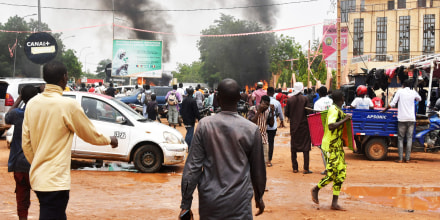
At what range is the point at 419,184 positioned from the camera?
9344 millimetres

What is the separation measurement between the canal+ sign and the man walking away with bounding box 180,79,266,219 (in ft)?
60.6

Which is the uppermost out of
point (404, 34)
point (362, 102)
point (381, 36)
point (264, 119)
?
point (404, 34)

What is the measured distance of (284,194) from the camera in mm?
8305

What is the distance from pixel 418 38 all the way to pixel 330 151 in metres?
63.7

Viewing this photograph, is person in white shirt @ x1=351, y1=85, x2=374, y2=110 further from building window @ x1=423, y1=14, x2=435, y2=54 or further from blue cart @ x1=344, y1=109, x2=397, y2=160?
building window @ x1=423, y1=14, x2=435, y2=54

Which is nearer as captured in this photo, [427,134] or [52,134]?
[52,134]

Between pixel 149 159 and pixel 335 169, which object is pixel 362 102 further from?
pixel 335 169

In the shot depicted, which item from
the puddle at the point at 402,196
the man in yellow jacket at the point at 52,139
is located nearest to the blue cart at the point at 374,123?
the puddle at the point at 402,196

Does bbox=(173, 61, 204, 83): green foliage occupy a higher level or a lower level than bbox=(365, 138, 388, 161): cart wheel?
higher

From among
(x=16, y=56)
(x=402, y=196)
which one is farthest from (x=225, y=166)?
(x=16, y=56)

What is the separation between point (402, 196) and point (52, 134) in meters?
6.22

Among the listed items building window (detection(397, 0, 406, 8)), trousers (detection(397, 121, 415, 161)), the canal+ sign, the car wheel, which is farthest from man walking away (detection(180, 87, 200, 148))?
building window (detection(397, 0, 406, 8))

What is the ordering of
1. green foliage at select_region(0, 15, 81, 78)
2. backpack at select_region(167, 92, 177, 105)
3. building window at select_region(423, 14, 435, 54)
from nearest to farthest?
backpack at select_region(167, 92, 177, 105)
green foliage at select_region(0, 15, 81, 78)
building window at select_region(423, 14, 435, 54)

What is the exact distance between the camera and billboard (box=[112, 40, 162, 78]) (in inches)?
1293
